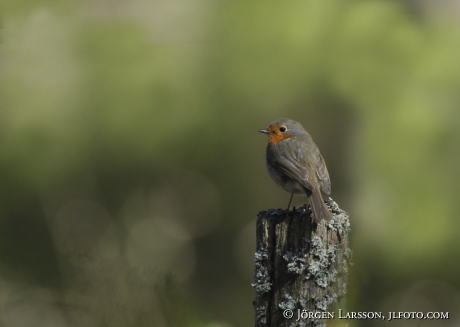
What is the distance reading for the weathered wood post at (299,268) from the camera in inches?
95.0

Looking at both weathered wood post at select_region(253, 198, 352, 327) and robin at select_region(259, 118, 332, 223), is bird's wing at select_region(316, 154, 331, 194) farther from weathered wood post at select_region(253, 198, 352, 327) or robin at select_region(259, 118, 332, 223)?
weathered wood post at select_region(253, 198, 352, 327)

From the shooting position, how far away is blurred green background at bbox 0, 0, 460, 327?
5973 mm

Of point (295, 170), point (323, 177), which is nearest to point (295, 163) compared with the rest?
point (295, 170)

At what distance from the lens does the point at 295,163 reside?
145 inches

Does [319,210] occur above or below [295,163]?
A: below

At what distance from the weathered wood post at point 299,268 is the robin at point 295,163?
2.61 ft

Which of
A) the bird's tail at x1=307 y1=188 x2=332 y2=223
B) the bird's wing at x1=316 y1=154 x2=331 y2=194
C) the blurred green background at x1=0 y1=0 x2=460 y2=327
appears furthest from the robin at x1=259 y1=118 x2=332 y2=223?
the blurred green background at x1=0 y1=0 x2=460 y2=327

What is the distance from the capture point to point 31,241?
264 inches

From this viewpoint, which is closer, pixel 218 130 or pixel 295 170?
pixel 295 170

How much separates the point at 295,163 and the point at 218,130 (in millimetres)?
3353

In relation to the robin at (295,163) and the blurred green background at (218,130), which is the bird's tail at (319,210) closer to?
the robin at (295,163)

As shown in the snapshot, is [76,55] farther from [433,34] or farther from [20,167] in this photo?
[433,34]

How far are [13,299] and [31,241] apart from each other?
278 cm

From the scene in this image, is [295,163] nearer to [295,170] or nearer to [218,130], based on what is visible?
[295,170]
